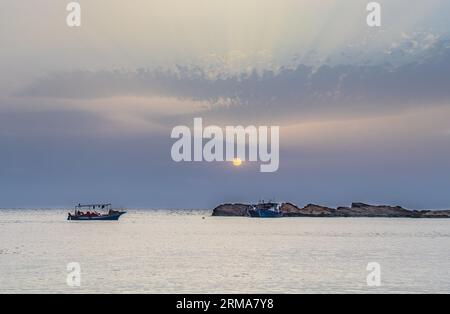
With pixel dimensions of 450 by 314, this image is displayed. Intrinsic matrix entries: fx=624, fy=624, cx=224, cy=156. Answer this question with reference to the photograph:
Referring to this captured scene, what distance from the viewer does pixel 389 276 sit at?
187 ft

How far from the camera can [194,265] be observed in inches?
2601

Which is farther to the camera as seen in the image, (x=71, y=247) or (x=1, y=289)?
(x=71, y=247)

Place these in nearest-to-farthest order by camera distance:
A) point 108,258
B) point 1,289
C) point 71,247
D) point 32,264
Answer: point 1,289 < point 32,264 < point 108,258 < point 71,247

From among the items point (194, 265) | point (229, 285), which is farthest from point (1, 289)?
point (194, 265)

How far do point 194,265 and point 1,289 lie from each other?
2341 cm

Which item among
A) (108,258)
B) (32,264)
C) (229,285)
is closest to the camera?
(229,285)
